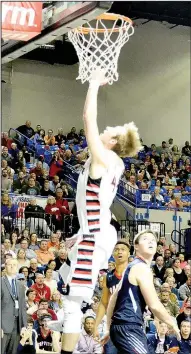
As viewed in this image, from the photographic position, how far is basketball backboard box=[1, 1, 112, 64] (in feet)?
22.2

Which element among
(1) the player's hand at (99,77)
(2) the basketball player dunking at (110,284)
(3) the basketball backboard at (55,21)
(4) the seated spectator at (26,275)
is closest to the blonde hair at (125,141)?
(1) the player's hand at (99,77)

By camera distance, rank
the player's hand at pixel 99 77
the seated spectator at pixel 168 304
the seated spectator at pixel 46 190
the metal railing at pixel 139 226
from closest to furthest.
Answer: the player's hand at pixel 99 77
the metal railing at pixel 139 226
the seated spectator at pixel 168 304
the seated spectator at pixel 46 190

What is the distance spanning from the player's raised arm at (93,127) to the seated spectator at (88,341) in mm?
1352

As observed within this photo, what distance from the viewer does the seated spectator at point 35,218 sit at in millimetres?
8102

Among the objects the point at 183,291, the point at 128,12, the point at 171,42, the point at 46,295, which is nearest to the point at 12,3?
the point at 128,12

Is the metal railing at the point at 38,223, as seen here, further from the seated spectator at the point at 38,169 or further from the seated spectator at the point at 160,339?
the seated spectator at the point at 160,339

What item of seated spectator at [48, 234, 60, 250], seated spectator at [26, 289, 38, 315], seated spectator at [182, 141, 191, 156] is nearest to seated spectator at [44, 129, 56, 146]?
seated spectator at [48, 234, 60, 250]

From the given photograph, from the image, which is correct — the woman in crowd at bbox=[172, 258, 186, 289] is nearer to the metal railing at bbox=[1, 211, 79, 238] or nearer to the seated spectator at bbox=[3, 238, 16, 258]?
the metal railing at bbox=[1, 211, 79, 238]

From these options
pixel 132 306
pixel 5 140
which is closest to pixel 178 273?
pixel 132 306

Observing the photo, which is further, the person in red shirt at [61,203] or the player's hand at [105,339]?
the person in red shirt at [61,203]

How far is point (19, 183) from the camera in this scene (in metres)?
8.11

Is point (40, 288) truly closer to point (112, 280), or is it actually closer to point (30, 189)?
point (30, 189)

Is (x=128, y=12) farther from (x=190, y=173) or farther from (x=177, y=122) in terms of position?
(x=177, y=122)

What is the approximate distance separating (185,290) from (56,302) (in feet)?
4.96
